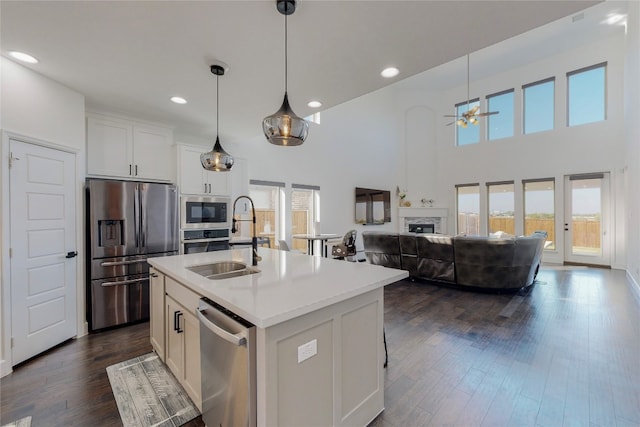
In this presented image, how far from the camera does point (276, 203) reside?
600 cm

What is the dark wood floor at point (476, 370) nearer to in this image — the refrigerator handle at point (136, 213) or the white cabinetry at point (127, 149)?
the refrigerator handle at point (136, 213)

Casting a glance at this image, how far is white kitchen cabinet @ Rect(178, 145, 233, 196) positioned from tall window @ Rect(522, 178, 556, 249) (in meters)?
7.89

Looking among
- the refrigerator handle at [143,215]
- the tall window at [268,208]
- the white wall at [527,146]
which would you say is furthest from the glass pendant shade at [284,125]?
the white wall at [527,146]

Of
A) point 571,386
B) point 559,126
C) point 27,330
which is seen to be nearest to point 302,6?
point 571,386

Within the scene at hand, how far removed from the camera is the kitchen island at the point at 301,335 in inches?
48.8

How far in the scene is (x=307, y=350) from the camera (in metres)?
1.35

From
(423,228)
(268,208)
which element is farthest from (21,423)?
(423,228)

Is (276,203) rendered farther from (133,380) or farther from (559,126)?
(559,126)

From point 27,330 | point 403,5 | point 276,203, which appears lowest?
point 27,330

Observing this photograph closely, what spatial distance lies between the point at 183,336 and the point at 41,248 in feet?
6.28

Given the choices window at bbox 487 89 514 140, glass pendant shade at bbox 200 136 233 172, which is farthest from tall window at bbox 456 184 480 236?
glass pendant shade at bbox 200 136 233 172

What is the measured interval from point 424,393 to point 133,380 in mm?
2265

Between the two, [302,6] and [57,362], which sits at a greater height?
[302,6]

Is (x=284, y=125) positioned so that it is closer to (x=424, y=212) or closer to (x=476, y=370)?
(x=476, y=370)
